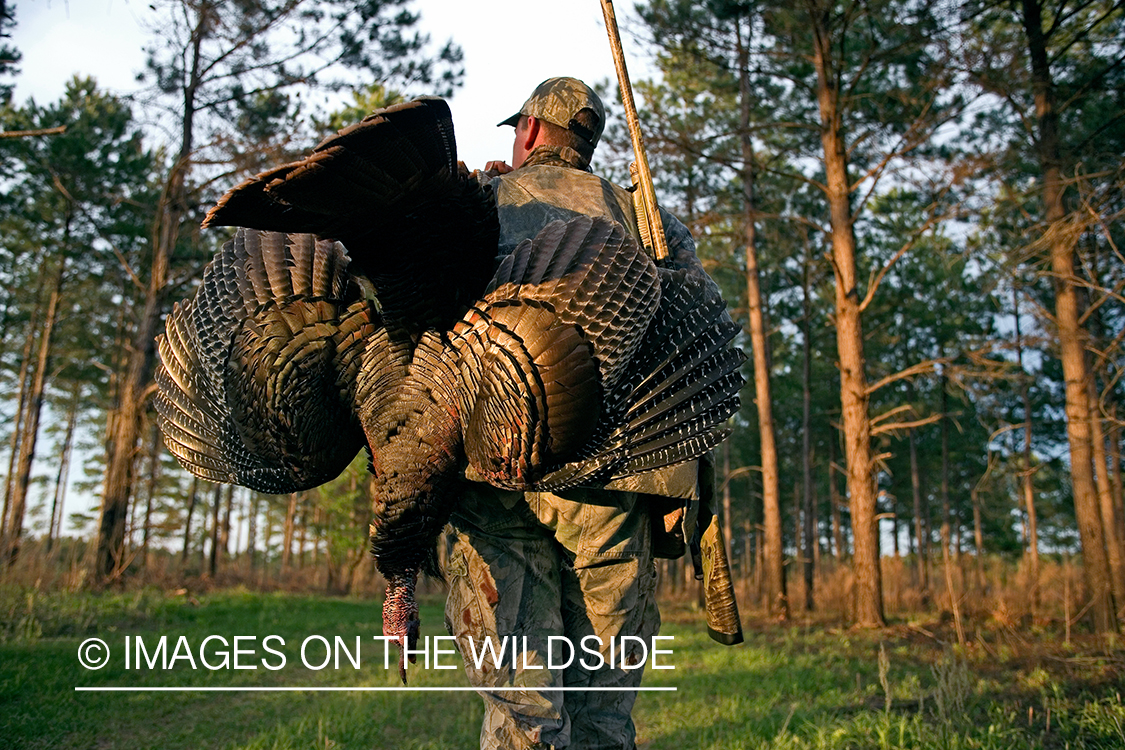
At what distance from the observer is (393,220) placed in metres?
1.80

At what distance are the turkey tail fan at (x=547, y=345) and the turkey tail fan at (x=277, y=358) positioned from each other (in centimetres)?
42

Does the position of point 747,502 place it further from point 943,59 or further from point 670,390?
point 670,390

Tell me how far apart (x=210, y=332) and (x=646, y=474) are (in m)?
1.46

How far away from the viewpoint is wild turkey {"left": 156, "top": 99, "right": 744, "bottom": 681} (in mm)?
1980

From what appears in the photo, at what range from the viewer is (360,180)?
162cm

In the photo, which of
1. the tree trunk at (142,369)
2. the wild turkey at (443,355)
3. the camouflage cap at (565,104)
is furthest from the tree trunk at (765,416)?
the wild turkey at (443,355)

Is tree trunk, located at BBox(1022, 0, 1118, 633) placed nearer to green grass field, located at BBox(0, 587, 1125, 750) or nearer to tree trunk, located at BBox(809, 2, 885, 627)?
green grass field, located at BBox(0, 587, 1125, 750)

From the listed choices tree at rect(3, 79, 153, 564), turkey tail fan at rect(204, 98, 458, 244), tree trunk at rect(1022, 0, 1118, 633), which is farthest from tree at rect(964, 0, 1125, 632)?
tree at rect(3, 79, 153, 564)

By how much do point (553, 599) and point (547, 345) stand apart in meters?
1.05

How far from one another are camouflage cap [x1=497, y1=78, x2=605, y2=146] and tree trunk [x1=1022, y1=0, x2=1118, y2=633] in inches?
398

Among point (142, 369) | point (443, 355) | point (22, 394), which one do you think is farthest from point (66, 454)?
point (443, 355)

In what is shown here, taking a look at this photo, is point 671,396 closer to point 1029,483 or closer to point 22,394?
point 1029,483

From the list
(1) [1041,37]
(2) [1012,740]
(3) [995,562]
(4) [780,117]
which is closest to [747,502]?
(3) [995,562]

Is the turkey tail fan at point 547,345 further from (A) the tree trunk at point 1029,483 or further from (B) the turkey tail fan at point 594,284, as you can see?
(A) the tree trunk at point 1029,483
